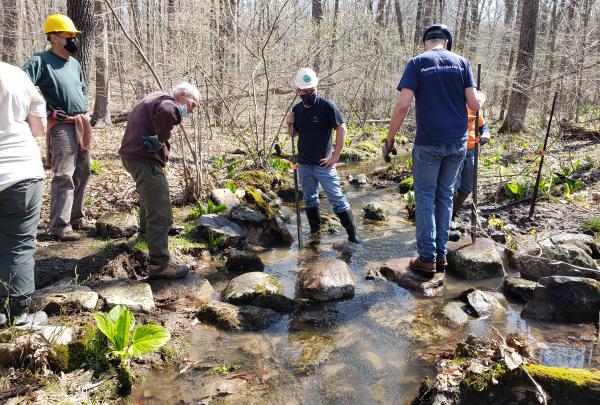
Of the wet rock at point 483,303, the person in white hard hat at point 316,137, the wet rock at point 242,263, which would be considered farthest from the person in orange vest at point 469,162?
the wet rock at point 242,263

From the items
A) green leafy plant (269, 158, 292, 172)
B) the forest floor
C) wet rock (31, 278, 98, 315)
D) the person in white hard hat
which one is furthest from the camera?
green leafy plant (269, 158, 292, 172)

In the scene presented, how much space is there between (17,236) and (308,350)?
2318 millimetres

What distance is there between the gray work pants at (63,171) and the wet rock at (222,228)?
5.17ft

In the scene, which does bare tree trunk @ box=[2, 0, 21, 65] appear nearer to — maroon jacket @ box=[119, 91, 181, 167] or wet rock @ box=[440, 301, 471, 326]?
maroon jacket @ box=[119, 91, 181, 167]

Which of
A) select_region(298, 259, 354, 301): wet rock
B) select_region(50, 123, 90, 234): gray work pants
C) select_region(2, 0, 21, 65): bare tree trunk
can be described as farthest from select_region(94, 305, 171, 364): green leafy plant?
select_region(2, 0, 21, 65): bare tree trunk

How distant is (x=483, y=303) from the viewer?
4.39 m

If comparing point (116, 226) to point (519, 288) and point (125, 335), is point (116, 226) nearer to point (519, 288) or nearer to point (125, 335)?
point (125, 335)

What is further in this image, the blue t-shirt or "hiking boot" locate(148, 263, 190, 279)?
"hiking boot" locate(148, 263, 190, 279)

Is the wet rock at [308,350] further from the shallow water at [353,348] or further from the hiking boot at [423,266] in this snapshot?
the hiking boot at [423,266]

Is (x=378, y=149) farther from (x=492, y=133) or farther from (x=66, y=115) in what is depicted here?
(x=66, y=115)

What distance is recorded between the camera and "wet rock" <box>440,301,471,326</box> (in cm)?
415

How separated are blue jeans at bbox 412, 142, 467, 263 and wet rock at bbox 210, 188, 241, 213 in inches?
120

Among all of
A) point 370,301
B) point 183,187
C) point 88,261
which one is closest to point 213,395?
point 370,301

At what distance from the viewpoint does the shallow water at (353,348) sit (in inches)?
125
